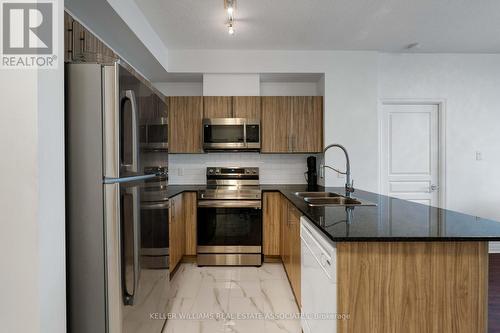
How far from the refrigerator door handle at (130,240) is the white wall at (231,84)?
99.9 inches

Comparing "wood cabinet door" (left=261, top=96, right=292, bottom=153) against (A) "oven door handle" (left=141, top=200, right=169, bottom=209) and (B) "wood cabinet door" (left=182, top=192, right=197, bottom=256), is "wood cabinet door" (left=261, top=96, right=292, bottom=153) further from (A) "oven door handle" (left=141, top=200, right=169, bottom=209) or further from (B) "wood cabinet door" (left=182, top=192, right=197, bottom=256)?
(A) "oven door handle" (left=141, top=200, right=169, bottom=209)

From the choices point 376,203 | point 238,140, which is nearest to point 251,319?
point 376,203

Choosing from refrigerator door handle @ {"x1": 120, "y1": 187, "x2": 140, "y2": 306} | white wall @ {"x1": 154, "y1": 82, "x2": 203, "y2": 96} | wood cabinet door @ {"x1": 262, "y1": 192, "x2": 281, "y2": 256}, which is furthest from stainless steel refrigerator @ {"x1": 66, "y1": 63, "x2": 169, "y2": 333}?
white wall @ {"x1": 154, "y1": 82, "x2": 203, "y2": 96}

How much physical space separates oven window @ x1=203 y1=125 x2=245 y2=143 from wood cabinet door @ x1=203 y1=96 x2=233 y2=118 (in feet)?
0.55

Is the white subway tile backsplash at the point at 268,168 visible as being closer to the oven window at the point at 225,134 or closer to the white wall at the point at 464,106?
the oven window at the point at 225,134

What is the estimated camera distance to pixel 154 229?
5.96 ft

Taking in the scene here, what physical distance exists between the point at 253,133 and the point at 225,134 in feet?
1.20

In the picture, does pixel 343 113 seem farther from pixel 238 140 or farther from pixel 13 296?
pixel 13 296

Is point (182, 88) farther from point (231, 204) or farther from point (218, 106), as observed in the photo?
point (231, 204)

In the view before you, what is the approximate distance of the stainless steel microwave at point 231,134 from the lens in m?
3.68

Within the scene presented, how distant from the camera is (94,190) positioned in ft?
4.33

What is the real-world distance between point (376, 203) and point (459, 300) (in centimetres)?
92

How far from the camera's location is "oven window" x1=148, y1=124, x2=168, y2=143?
5.64ft

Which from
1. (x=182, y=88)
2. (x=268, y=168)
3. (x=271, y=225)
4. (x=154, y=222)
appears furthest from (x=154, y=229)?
(x=182, y=88)
